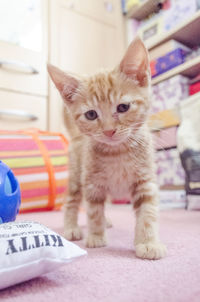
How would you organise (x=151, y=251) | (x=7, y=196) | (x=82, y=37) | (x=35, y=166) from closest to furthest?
(x=151, y=251) < (x=7, y=196) < (x=35, y=166) < (x=82, y=37)

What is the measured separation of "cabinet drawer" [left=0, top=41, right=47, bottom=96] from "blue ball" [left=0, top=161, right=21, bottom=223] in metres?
1.44

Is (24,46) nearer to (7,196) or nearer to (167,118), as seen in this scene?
(167,118)

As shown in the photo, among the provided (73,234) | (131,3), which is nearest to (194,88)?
(131,3)

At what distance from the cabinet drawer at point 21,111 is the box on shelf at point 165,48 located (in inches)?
38.0

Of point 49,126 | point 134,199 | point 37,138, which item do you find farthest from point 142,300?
point 49,126

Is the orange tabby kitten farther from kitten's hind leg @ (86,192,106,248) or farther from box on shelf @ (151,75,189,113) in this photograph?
box on shelf @ (151,75,189,113)

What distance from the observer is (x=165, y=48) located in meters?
2.16

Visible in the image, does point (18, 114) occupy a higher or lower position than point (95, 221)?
higher

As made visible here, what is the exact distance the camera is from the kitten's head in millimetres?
840

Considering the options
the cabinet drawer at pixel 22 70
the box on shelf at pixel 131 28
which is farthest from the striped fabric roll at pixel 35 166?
the box on shelf at pixel 131 28

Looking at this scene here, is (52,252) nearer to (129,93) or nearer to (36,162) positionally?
(129,93)

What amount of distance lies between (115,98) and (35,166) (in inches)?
37.7

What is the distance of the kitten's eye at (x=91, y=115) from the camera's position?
0.88 m

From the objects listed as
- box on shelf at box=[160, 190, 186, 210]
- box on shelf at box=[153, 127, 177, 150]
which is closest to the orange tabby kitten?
box on shelf at box=[160, 190, 186, 210]
